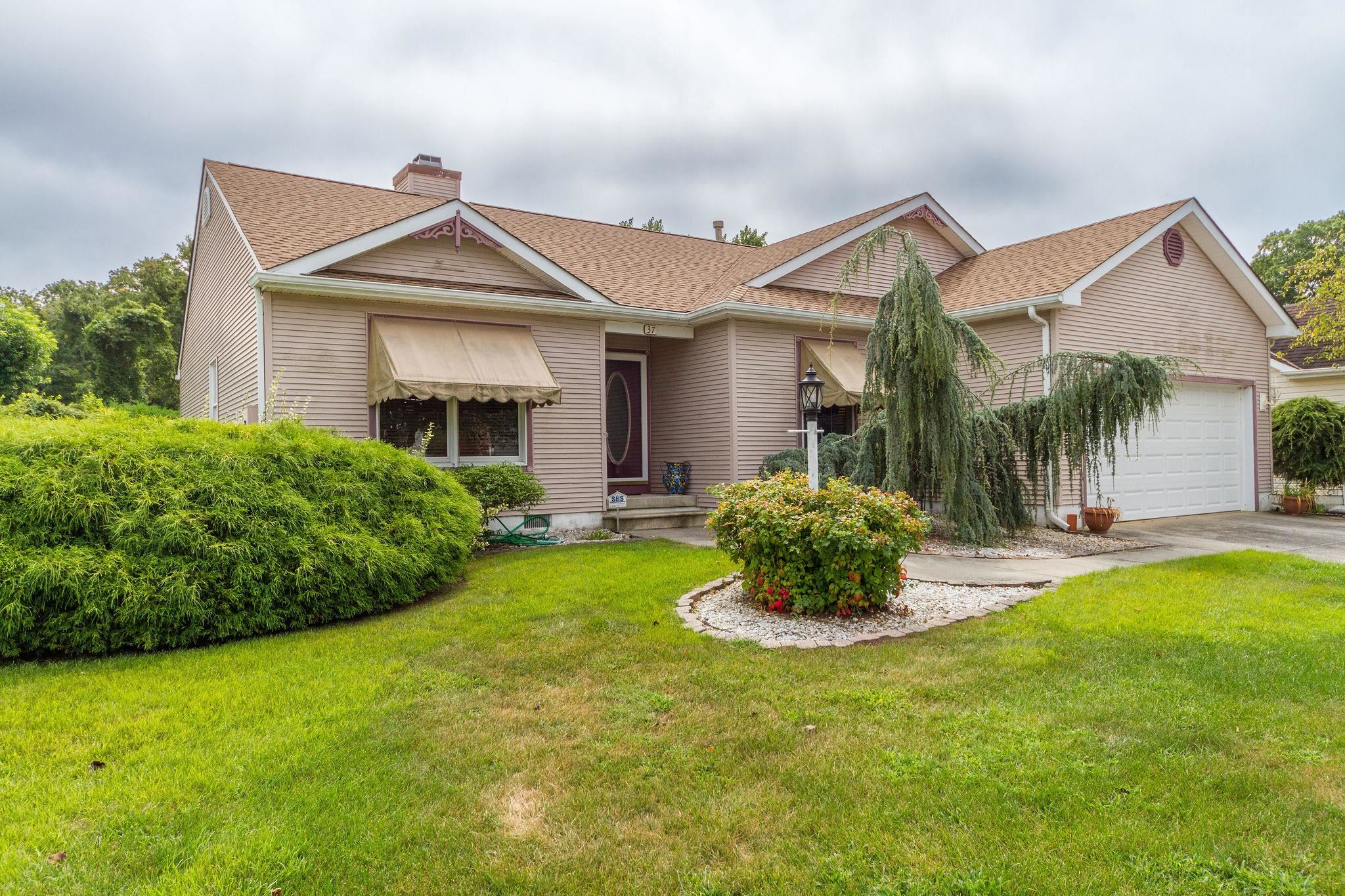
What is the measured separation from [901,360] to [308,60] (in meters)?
10.4

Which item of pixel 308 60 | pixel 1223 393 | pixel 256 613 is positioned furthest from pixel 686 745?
pixel 1223 393

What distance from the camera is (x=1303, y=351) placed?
19766 millimetres

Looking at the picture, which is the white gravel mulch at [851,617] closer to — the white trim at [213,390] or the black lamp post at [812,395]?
the black lamp post at [812,395]

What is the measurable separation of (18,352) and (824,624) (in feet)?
92.5

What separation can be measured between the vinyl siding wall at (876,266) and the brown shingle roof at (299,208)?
6851 mm

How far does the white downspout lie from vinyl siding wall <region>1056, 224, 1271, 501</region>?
0.69 feet

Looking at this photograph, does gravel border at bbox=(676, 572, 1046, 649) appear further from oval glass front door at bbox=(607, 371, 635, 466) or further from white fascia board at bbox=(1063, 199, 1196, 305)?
oval glass front door at bbox=(607, 371, 635, 466)

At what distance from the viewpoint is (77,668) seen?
5242 millimetres

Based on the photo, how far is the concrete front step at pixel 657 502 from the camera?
13039mm

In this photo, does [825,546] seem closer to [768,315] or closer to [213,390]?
[768,315]

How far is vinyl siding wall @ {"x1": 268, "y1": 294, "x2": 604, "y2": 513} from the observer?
10383mm

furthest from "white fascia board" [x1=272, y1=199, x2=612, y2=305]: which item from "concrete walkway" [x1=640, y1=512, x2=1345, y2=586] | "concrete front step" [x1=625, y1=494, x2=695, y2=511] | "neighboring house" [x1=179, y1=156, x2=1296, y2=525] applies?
"concrete walkway" [x1=640, y1=512, x2=1345, y2=586]

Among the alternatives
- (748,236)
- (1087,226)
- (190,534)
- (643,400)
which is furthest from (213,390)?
(748,236)

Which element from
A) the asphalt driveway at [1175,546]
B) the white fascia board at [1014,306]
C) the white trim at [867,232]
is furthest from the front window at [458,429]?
the white fascia board at [1014,306]
